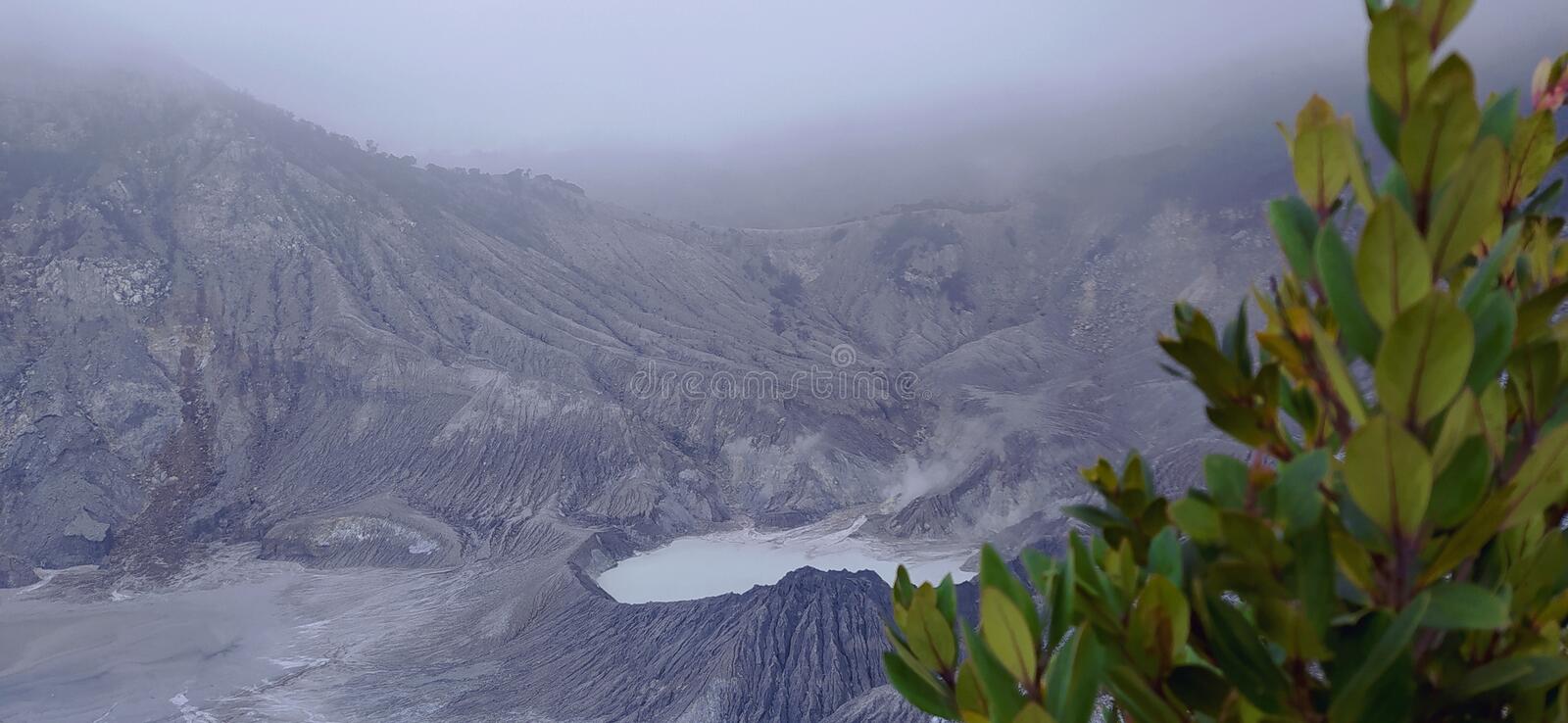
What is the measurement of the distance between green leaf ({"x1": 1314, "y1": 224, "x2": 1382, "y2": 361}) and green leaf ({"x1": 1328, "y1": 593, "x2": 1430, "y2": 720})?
0.21 meters

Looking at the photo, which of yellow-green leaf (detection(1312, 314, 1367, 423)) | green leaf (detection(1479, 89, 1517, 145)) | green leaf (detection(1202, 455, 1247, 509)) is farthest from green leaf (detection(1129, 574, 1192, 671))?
green leaf (detection(1479, 89, 1517, 145))

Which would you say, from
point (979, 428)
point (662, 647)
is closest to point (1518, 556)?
point (662, 647)

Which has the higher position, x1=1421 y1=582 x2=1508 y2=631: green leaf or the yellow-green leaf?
the yellow-green leaf

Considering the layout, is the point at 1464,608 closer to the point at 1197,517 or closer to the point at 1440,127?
the point at 1197,517

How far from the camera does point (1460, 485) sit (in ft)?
2.34

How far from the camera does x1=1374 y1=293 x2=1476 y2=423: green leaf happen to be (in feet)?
2.23

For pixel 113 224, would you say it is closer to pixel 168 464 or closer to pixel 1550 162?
pixel 168 464

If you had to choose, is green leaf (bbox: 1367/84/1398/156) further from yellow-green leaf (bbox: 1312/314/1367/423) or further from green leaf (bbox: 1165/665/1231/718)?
green leaf (bbox: 1165/665/1231/718)

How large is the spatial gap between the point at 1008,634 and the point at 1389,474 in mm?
356

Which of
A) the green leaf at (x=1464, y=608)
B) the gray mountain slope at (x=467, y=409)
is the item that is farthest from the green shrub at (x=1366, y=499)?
the gray mountain slope at (x=467, y=409)

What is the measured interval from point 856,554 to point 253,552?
20.2 meters

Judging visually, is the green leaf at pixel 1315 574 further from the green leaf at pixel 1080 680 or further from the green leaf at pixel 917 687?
the green leaf at pixel 917 687

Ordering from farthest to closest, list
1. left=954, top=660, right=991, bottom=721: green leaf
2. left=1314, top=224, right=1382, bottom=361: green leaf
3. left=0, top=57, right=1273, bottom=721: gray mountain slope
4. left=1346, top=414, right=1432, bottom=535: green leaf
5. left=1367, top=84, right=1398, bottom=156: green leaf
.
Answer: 1. left=0, top=57, right=1273, bottom=721: gray mountain slope
2. left=954, top=660, right=991, bottom=721: green leaf
3. left=1367, top=84, right=1398, bottom=156: green leaf
4. left=1314, top=224, right=1382, bottom=361: green leaf
5. left=1346, top=414, right=1432, bottom=535: green leaf

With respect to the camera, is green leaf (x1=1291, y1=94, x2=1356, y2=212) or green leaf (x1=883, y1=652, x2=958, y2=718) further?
green leaf (x1=883, y1=652, x2=958, y2=718)
